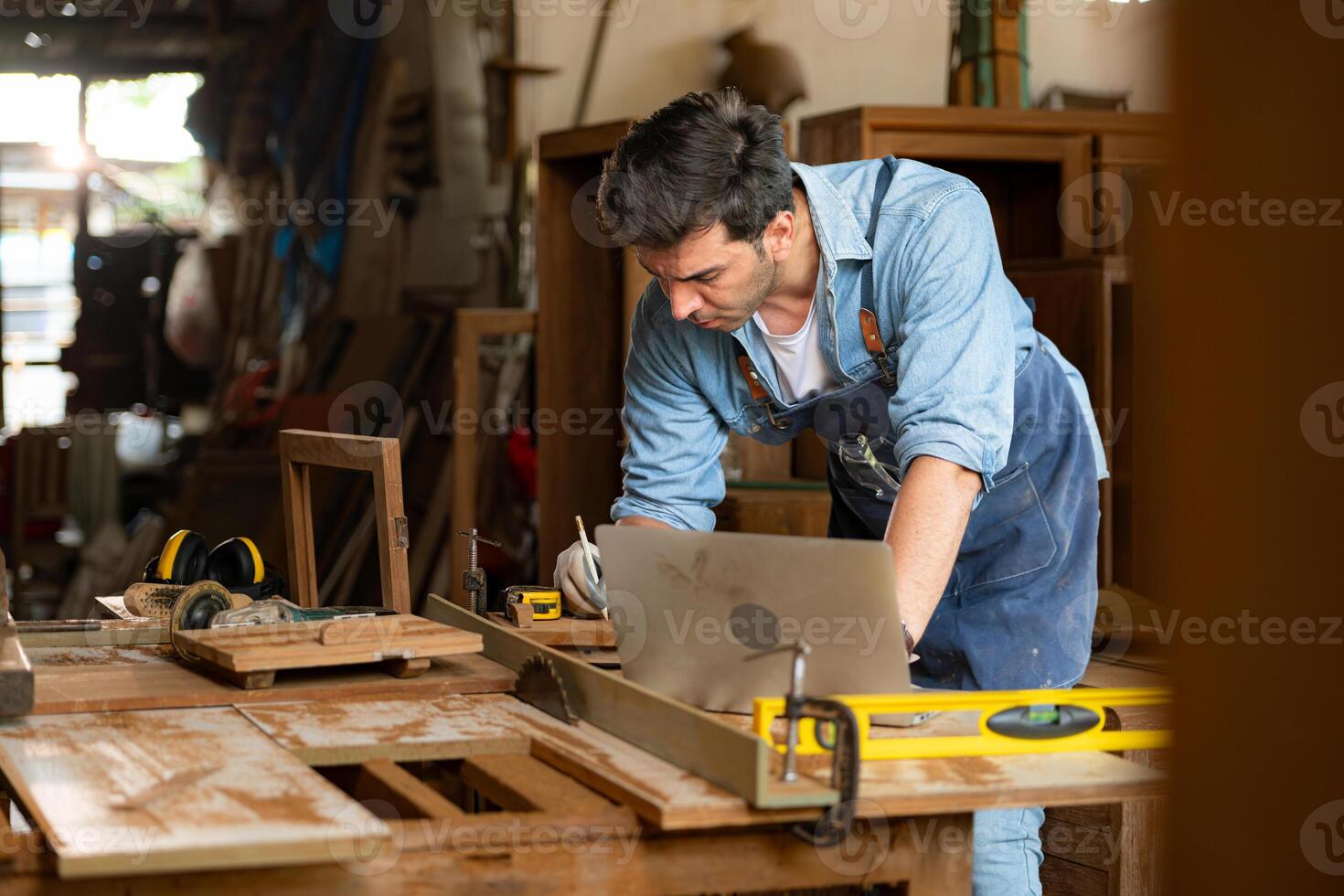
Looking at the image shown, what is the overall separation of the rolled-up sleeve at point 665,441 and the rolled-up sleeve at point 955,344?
420 millimetres

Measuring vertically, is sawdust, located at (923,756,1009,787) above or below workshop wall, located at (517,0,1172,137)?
below

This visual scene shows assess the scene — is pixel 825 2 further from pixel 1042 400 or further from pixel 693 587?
pixel 693 587

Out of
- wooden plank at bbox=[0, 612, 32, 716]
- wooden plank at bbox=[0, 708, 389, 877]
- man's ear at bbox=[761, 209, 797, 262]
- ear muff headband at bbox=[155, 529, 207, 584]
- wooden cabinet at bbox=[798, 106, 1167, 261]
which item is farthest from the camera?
wooden cabinet at bbox=[798, 106, 1167, 261]

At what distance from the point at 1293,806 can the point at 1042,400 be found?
1663 millimetres

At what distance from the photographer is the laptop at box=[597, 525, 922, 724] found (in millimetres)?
1429

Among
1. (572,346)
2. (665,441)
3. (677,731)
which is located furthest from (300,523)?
(572,346)

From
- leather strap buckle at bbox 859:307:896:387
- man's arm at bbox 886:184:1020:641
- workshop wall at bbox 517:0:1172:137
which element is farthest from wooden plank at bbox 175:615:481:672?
workshop wall at bbox 517:0:1172:137

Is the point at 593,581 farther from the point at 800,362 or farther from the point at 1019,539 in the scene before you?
the point at 1019,539

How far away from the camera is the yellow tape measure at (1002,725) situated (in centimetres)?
142

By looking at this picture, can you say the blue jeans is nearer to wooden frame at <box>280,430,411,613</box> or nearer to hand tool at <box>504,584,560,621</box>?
hand tool at <box>504,584,560,621</box>

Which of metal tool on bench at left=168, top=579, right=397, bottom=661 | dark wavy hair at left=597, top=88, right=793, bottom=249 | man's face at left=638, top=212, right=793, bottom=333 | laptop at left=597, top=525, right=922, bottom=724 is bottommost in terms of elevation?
metal tool on bench at left=168, top=579, right=397, bottom=661

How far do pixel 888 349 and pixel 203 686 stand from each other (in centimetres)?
101

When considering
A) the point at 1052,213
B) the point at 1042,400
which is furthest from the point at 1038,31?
the point at 1042,400

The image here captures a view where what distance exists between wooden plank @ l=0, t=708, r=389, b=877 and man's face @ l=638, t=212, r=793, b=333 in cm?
78
